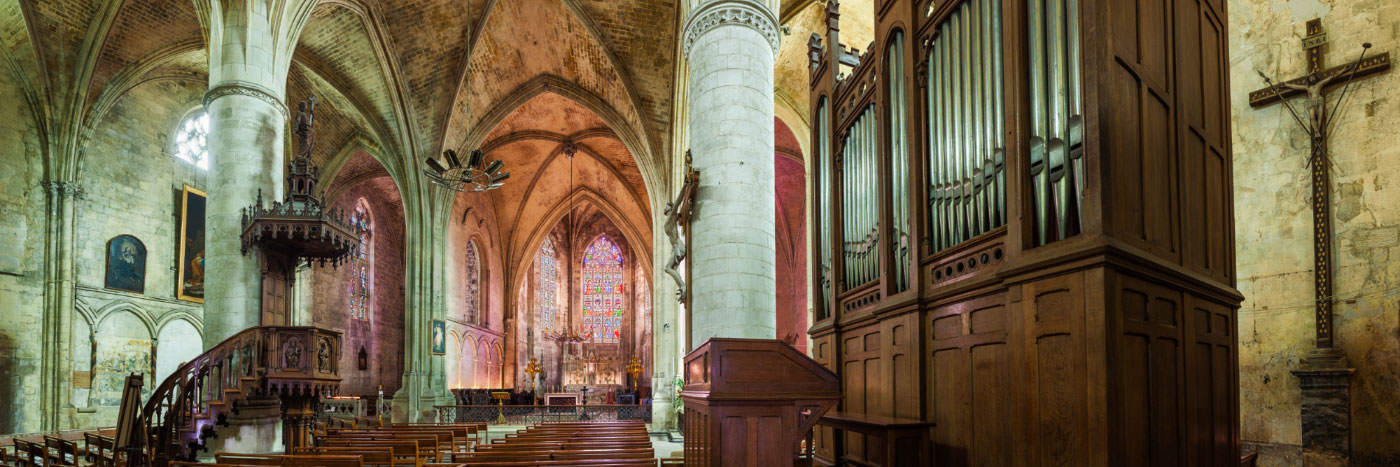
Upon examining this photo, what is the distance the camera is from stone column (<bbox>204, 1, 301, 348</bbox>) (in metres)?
11.5

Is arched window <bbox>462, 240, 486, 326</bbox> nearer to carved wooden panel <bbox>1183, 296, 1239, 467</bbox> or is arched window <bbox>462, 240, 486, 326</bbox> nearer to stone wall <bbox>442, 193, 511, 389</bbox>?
stone wall <bbox>442, 193, 511, 389</bbox>

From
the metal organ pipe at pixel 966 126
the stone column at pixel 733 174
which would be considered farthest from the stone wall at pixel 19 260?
the metal organ pipe at pixel 966 126

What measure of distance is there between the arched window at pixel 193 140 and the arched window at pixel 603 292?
18.1 m

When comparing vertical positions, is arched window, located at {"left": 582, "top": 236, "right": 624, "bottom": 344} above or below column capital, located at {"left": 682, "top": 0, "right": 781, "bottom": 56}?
below

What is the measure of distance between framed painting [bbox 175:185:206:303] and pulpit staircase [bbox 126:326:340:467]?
9.49m

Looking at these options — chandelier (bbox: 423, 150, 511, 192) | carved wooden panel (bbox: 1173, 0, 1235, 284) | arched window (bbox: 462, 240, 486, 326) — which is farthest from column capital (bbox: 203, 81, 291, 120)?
arched window (bbox: 462, 240, 486, 326)

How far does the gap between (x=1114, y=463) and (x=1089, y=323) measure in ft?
2.12

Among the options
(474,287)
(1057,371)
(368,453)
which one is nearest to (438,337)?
(474,287)

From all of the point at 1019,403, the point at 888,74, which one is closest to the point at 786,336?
the point at 888,74

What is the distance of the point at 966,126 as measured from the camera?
207 inches

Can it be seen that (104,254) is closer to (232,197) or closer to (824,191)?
(232,197)

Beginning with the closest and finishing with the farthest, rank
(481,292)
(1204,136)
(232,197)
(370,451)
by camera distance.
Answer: (1204,136)
(370,451)
(232,197)
(481,292)

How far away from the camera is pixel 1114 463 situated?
12.3 feet

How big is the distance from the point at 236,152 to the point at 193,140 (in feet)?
31.3
